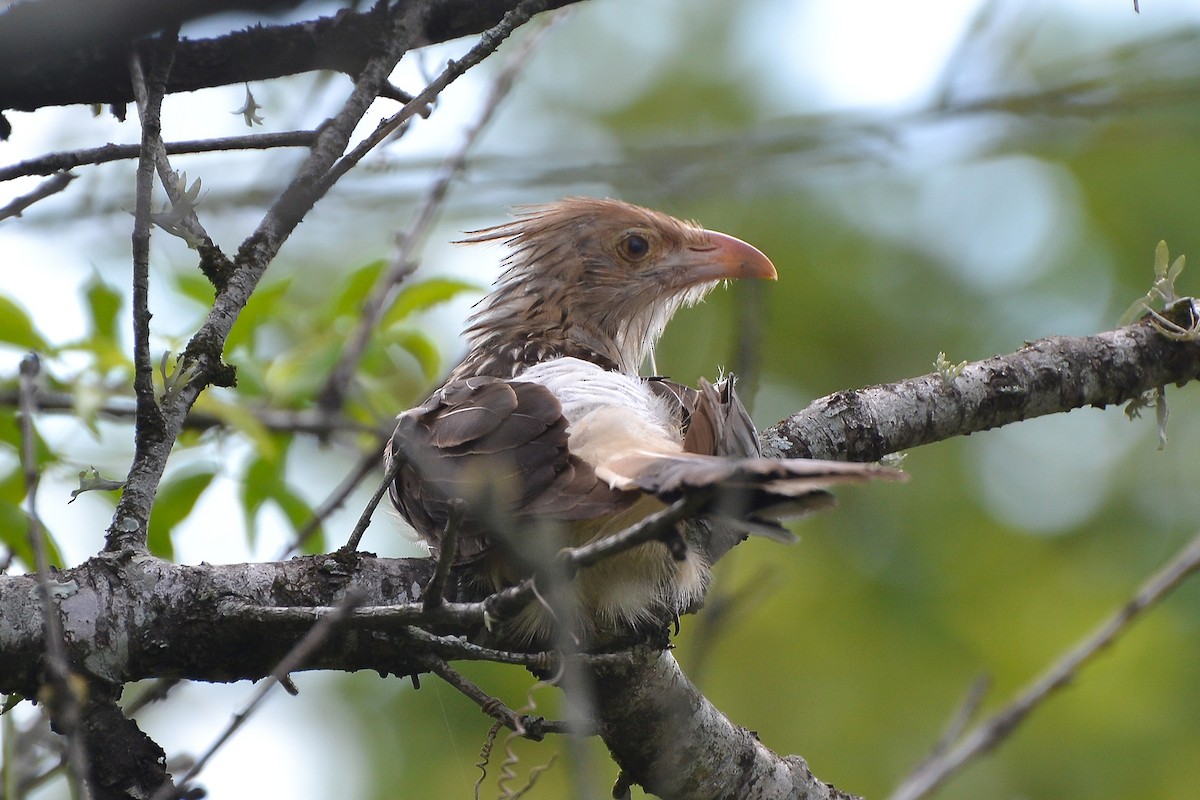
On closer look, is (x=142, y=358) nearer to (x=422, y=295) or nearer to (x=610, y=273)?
(x=422, y=295)

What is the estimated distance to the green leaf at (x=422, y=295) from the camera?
399 cm

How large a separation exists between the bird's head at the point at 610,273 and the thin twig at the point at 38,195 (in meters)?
2.14

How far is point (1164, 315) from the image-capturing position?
12.5 ft

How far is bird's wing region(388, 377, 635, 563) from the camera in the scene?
8.34ft

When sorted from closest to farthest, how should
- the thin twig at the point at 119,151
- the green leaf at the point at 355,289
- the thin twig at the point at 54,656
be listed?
the thin twig at the point at 54,656 < the thin twig at the point at 119,151 < the green leaf at the point at 355,289

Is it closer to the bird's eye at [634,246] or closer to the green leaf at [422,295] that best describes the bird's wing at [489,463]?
the green leaf at [422,295]

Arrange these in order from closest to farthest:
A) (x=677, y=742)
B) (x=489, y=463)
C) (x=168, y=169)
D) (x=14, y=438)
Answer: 1. (x=168, y=169)
2. (x=489, y=463)
3. (x=677, y=742)
4. (x=14, y=438)

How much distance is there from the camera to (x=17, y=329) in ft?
11.1

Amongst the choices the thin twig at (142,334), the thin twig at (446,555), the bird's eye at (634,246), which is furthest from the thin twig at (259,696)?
the bird's eye at (634,246)

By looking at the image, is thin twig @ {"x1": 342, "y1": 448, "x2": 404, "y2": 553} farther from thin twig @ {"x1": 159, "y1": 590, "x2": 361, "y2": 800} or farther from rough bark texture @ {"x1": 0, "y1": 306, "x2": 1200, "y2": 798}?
thin twig @ {"x1": 159, "y1": 590, "x2": 361, "y2": 800}

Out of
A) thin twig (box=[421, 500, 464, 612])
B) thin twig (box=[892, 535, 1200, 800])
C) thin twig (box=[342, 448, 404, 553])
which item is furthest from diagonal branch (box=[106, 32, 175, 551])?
thin twig (box=[892, 535, 1200, 800])

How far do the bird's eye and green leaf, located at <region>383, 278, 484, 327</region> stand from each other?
943mm

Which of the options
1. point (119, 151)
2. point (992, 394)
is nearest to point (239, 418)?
point (119, 151)

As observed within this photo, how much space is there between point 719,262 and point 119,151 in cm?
273
